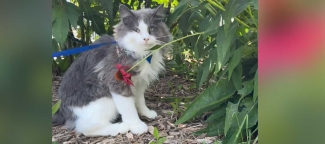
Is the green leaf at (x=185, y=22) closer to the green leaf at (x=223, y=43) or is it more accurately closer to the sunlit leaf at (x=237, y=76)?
the sunlit leaf at (x=237, y=76)

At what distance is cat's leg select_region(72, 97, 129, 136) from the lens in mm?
2055

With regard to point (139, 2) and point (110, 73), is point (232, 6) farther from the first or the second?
point (139, 2)

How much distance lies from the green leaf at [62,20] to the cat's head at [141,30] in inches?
11.2

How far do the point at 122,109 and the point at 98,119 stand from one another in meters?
0.14

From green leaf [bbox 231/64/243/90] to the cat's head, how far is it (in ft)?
1.63

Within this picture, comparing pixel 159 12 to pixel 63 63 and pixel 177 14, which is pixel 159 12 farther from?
pixel 63 63

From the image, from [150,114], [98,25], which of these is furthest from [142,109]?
[98,25]

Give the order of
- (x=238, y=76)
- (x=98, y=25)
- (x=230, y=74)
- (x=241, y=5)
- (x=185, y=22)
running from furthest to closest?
(x=98, y=25)
(x=185, y=22)
(x=238, y=76)
(x=230, y=74)
(x=241, y=5)

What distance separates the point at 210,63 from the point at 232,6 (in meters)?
0.56

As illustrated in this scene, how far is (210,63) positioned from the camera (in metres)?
1.91

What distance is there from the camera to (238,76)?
181 centimetres

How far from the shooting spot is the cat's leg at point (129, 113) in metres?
2.07

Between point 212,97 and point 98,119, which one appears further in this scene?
point 98,119
